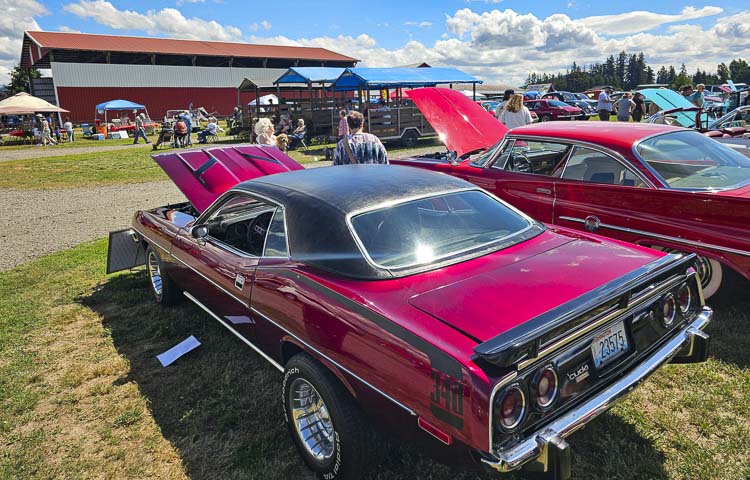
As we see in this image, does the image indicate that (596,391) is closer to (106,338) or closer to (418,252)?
(418,252)

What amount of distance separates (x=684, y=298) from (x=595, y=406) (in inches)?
42.3

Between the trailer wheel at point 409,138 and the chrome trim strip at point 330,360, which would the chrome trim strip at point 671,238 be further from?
the trailer wheel at point 409,138

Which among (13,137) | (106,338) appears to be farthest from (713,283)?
(13,137)

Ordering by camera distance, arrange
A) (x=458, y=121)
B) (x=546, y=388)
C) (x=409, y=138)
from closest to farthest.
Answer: (x=546, y=388), (x=458, y=121), (x=409, y=138)

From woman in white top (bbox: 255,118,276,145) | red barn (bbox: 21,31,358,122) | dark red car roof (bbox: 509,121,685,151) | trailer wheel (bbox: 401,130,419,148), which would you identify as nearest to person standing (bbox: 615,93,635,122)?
trailer wheel (bbox: 401,130,419,148)

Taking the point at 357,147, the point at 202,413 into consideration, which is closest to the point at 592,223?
the point at 357,147

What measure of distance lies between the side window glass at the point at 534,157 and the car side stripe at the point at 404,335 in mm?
3240

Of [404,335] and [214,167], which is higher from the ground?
[214,167]

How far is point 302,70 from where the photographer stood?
2130 centimetres

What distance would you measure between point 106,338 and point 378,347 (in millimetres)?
3264

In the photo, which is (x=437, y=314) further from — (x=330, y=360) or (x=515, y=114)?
(x=515, y=114)

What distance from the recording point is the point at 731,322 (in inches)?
151

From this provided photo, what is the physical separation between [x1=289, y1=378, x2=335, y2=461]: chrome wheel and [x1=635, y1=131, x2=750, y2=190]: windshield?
339cm

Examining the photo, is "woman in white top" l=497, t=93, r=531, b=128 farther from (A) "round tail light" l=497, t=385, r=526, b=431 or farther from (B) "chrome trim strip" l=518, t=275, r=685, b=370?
(A) "round tail light" l=497, t=385, r=526, b=431
